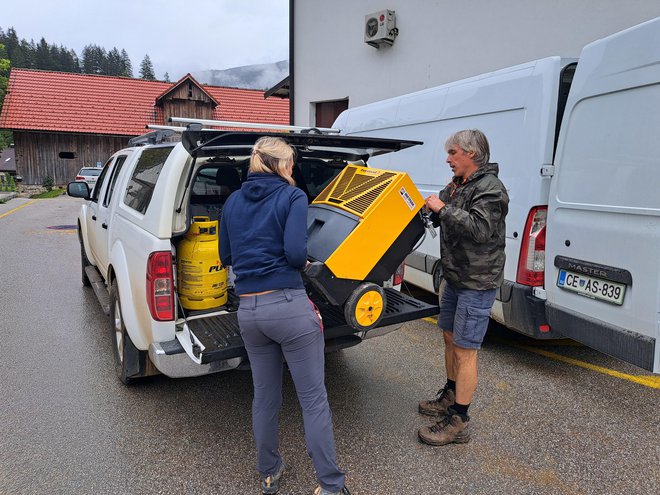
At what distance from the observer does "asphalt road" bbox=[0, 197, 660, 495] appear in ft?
8.75

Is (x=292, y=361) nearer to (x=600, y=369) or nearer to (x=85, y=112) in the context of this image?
(x=600, y=369)

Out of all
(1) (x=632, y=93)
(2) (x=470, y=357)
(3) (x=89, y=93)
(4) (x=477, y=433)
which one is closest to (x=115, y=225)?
(2) (x=470, y=357)

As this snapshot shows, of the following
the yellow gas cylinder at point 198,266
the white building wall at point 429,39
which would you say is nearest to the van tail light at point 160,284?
the yellow gas cylinder at point 198,266

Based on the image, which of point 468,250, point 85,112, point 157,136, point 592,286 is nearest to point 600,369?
point 592,286

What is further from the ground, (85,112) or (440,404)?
(85,112)

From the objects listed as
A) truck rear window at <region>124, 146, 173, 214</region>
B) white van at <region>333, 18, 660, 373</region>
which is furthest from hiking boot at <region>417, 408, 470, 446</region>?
truck rear window at <region>124, 146, 173, 214</region>

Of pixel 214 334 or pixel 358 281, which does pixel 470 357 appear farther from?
pixel 214 334

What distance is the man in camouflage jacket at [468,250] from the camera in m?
2.75

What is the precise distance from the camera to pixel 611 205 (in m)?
3.20

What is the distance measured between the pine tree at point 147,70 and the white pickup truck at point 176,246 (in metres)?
102

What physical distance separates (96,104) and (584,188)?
100 ft

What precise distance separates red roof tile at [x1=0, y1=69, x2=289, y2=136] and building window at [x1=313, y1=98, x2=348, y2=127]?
16.0 meters

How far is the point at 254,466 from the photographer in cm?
278

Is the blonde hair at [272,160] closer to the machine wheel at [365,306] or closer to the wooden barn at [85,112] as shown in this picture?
the machine wheel at [365,306]
